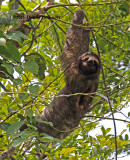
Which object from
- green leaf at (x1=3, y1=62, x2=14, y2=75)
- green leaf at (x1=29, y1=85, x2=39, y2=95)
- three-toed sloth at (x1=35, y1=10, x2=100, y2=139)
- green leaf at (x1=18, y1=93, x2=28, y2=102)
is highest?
three-toed sloth at (x1=35, y1=10, x2=100, y2=139)

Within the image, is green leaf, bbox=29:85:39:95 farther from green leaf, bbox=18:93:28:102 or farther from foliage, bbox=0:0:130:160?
foliage, bbox=0:0:130:160

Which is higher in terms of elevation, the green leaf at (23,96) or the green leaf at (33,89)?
the green leaf at (33,89)

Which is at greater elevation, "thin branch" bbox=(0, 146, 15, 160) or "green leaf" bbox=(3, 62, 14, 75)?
"green leaf" bbox=(3, 62, 14, 75)

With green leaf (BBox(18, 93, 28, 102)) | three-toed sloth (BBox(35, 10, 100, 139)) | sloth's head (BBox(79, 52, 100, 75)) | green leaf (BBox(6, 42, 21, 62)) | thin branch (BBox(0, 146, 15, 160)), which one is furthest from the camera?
three-toed sloth (BBox(35, 10, 100, 139))

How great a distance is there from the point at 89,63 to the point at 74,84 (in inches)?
26.6

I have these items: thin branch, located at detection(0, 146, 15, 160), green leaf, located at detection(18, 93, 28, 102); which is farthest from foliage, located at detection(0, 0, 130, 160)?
green leaf, located at detection(18, 93, 28, 102)

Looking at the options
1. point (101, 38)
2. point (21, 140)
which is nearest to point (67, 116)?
point (101, 38)

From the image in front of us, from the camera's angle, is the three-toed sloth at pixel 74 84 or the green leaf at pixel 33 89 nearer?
the green leaf at pixel 33 89

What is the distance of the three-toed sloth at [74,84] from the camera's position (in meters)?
5.17

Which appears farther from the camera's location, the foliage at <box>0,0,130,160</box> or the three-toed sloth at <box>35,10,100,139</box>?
the three-toed sloth at <box>35,10,100,139</box>

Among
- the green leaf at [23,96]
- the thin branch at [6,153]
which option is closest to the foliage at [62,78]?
the thin branch at [6,153]

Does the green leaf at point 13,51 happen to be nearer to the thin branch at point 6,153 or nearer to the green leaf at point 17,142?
the green leaf at point 17,142

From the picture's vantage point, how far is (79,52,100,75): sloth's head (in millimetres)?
4871

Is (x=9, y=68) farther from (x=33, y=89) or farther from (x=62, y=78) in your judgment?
(x=62, y=78)
